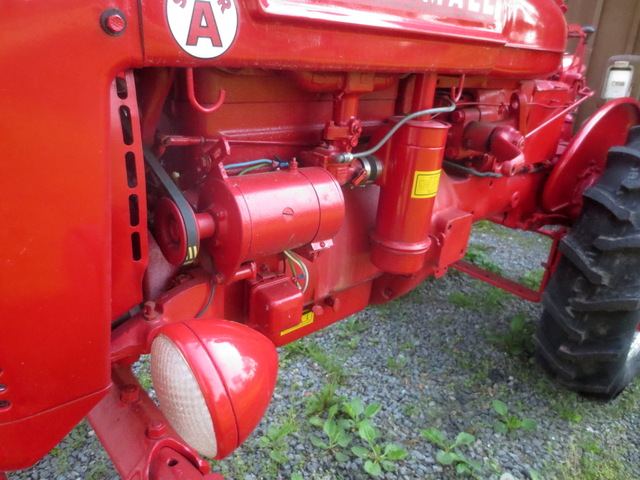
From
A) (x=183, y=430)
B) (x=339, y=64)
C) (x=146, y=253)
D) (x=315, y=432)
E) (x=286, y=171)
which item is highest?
(x=339, y=64)

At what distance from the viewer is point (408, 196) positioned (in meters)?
1.50

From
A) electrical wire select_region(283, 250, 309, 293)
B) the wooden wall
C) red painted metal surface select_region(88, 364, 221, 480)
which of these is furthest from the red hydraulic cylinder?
the wooden wall

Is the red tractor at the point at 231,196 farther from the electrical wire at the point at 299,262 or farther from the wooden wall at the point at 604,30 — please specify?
the wooden wall at the point at 604,30

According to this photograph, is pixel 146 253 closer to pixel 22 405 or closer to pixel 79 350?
pixel 79 350

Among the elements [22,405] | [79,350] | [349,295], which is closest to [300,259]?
[349,295]

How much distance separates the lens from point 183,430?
3.21ft

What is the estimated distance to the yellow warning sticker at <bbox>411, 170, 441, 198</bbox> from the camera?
149cm

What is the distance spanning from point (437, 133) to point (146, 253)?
2.88ft

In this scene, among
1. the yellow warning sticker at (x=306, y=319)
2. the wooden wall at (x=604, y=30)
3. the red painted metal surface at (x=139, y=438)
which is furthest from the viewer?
the wooden wall at (x=604, y=30)

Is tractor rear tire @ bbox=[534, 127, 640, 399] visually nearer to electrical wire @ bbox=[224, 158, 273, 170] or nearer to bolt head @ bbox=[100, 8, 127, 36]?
electrical wire @ bbox=[224, 158, 273, 170]

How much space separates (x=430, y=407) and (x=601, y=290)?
0.80 metres

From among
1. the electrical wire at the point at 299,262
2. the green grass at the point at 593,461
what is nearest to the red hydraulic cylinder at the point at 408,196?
the electrical wire at the point at 299,262

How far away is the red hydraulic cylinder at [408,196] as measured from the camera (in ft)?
4.80

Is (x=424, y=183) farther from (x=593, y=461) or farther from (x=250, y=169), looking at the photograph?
(x=593, y=461)
